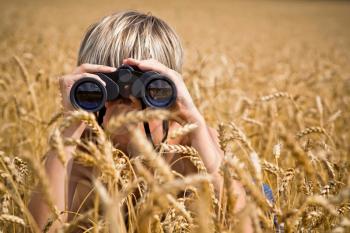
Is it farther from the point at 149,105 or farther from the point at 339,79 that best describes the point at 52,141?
the point at 339,79

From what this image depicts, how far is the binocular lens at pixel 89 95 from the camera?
56.0 inches

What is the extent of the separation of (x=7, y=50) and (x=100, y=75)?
16.3 ft

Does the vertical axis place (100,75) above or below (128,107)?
above

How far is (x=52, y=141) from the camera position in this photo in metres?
0.84

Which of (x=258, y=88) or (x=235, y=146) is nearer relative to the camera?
(x=235, y=146)

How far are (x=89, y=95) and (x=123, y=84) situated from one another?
0.18 m

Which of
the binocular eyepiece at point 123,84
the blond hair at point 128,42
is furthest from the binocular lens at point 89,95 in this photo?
the blond hair at point 128,42

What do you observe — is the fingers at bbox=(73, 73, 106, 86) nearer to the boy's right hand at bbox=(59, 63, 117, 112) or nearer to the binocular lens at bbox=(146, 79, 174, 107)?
the boy's right hand at bbox=(59, 63, 117, 112)

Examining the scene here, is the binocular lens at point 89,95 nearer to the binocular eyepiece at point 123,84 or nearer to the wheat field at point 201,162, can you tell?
the binocular eyepiece at point 123,84

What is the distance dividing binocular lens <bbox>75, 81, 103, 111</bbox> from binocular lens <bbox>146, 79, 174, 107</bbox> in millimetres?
168

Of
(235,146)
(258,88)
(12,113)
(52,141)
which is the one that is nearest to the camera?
(52,141)

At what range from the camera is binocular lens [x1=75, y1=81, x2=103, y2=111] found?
1423 millimetres

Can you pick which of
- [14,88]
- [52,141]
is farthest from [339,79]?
[52,141]

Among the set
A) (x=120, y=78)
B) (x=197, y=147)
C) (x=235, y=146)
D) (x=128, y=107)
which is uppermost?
(x=120, y=78)
